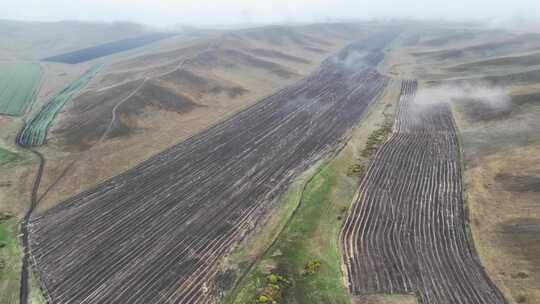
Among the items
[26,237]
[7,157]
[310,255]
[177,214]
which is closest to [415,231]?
[310,255]

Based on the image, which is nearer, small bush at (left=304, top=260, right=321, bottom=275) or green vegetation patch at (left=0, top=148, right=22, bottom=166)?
small bush at (left=304, top=260, right=321, bottom=275)

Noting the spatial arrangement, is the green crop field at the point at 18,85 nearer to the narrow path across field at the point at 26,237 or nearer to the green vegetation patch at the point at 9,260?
the narrow path across field at the point at 26,237

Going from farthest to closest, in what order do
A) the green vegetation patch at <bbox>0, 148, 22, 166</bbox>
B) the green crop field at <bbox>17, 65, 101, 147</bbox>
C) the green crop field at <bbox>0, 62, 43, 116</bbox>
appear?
1. the green crop field at <bbox>0, 62, 43, 116</bbox>
2. the green crop field at <bbox>17, 65, 101, 147</bbox>
3. the green vegetation patch at <bbox>0, 148, 22, 166</bbox>

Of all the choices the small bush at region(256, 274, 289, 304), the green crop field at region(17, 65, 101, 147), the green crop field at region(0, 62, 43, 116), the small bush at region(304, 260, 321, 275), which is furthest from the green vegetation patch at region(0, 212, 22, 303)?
the green crop field at region(0, 62, 43, 116)

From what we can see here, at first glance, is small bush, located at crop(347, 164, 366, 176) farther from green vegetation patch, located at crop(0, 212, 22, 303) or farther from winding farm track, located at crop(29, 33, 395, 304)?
green vegetation patch, located at crop(0, 212, 22, 303)

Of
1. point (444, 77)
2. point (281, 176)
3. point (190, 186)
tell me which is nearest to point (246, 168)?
point (281, 176)

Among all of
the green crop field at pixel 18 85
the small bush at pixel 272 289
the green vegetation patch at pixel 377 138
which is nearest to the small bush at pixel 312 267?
the small bush at pixel 272 289

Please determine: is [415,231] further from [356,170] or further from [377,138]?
[377,138]
